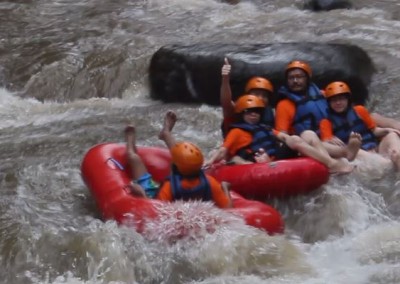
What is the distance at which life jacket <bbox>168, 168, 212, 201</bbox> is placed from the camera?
5.39 metres

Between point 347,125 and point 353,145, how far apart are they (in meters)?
0.43

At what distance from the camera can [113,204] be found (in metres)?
5.43

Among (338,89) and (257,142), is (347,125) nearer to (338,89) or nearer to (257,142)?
(338,89)

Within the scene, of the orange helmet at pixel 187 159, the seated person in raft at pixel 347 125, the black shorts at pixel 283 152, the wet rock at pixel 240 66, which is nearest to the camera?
the orange helmet at pixel 187 159

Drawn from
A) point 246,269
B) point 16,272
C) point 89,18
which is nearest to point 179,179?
point 246,269

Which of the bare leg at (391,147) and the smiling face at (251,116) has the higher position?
the smiling face at (251,116)

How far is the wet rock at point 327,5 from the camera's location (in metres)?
11.6

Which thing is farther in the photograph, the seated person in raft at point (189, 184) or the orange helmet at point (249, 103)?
the orange helmet at point (249, 103)

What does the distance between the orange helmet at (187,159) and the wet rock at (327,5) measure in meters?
6.70

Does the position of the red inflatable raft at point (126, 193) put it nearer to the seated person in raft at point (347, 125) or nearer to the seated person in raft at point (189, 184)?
the seated person in raft at point (189, 184)

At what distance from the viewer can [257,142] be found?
630 cm

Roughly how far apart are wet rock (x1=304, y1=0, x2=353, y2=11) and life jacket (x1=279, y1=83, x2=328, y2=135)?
518 centimetres

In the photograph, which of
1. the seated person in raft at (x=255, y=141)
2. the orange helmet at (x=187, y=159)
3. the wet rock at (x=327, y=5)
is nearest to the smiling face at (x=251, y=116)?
the seated person in raft at (x=255, y=141)

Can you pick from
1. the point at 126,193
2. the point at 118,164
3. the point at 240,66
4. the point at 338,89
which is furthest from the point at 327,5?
the point at 126,193
